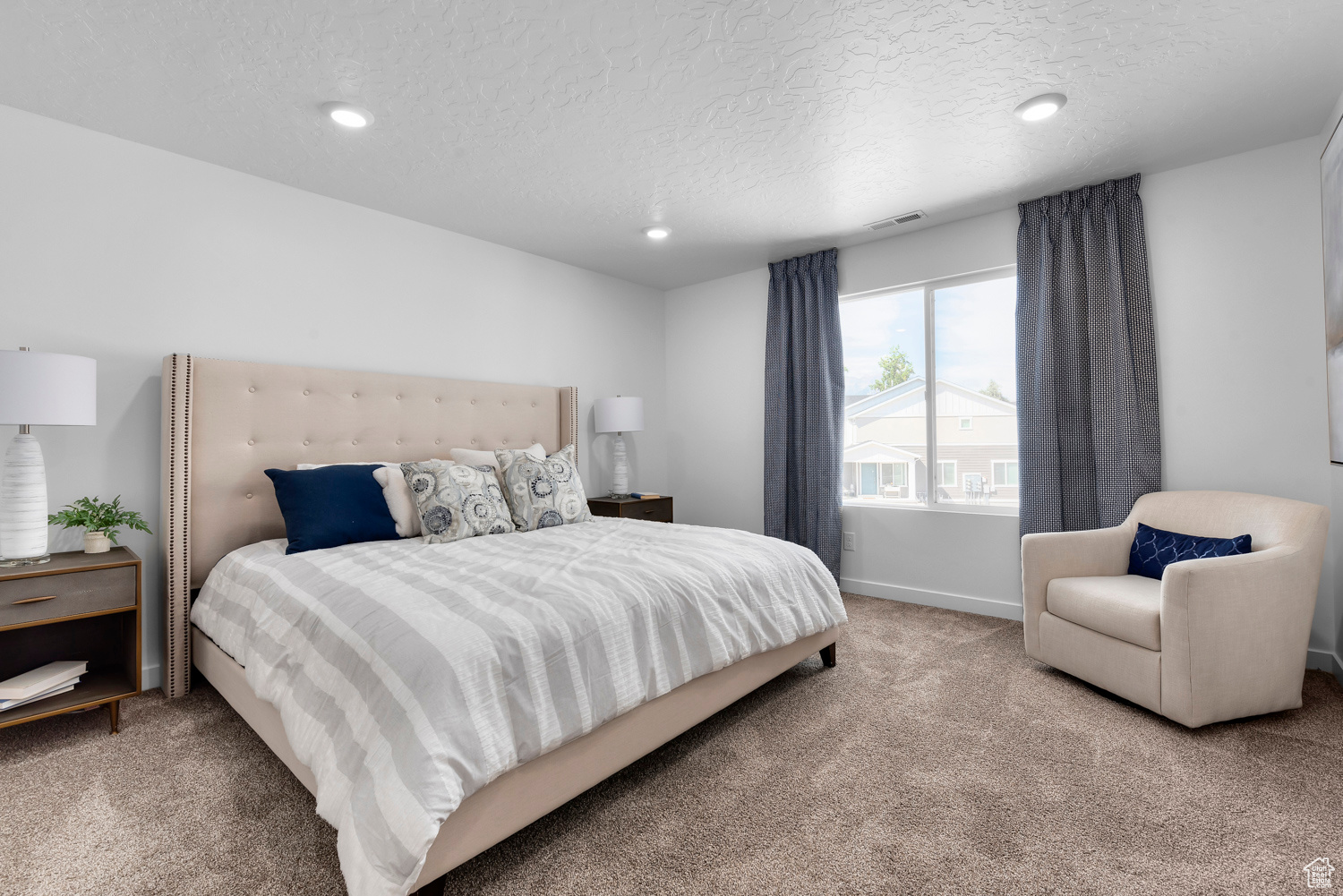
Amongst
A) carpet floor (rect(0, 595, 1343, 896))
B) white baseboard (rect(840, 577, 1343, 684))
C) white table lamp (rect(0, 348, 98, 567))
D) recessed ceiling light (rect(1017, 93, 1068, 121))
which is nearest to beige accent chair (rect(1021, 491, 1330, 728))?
carpet floor (rect(0, 595, 1343, 896))

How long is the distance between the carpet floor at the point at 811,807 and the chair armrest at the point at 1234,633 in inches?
4.7

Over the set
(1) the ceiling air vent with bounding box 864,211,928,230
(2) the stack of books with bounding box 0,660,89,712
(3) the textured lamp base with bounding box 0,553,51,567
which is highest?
(1) the ceiling air vent with bounding box 864,211,928,230

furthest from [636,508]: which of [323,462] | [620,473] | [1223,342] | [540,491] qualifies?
[1223,342]

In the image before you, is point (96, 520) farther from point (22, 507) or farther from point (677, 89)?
point (677, 89)

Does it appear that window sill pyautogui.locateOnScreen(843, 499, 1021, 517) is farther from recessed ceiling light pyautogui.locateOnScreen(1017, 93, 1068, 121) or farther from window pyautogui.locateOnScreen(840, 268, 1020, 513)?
recessed ceiling light pyautogui.locateOnScreen(1017, 93, 1068, 121)

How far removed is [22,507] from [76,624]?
62cm

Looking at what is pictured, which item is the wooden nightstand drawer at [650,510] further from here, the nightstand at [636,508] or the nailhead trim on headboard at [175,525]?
the nailhead trim on headboard at [175,525]

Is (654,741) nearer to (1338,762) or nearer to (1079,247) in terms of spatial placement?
(1338,762)

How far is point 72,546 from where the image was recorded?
8.25 feet

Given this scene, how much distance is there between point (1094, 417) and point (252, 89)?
4132 mm

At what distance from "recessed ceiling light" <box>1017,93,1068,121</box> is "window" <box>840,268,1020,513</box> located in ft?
4.04

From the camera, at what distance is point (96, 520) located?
2.37 meters

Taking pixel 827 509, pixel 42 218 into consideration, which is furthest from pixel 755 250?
pixel 42 218

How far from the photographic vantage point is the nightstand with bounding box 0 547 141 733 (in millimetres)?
2020
